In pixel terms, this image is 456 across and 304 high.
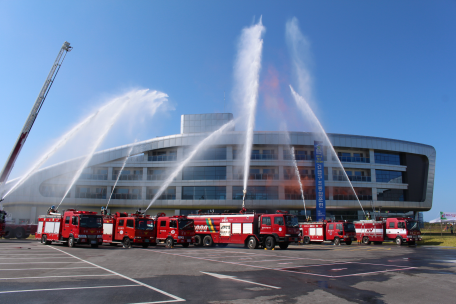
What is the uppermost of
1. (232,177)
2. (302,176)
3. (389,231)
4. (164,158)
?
(164,158)

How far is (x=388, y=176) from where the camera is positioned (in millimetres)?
60750

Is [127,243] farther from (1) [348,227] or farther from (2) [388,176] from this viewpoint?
(2) [388,176]

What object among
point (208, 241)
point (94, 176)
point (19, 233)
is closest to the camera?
point (208, 241)

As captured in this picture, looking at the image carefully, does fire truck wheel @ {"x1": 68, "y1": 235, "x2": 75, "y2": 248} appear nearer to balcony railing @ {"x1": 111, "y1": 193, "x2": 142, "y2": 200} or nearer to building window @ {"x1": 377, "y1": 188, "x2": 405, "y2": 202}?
balcony railing @ {"x1": 111, "y1": 193, "x2": 142, "y2": 200}

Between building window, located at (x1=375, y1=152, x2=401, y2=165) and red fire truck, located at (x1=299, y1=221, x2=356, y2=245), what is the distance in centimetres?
2895

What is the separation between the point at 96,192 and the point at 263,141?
32365 mm

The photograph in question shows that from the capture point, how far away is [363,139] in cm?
5894

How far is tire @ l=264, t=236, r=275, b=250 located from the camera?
26.9m

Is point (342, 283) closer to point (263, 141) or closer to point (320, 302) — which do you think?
point (320, 302)

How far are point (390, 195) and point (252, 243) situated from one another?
43.0 meters

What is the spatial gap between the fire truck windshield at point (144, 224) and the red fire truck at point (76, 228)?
310 cm

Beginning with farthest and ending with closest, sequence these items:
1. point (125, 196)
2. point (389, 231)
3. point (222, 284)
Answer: point (125, 196), point (389, 231), point (222, 284)

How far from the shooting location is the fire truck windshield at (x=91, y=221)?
1059 inches

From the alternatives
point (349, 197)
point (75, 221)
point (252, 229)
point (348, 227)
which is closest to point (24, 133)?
point (75, 221)
